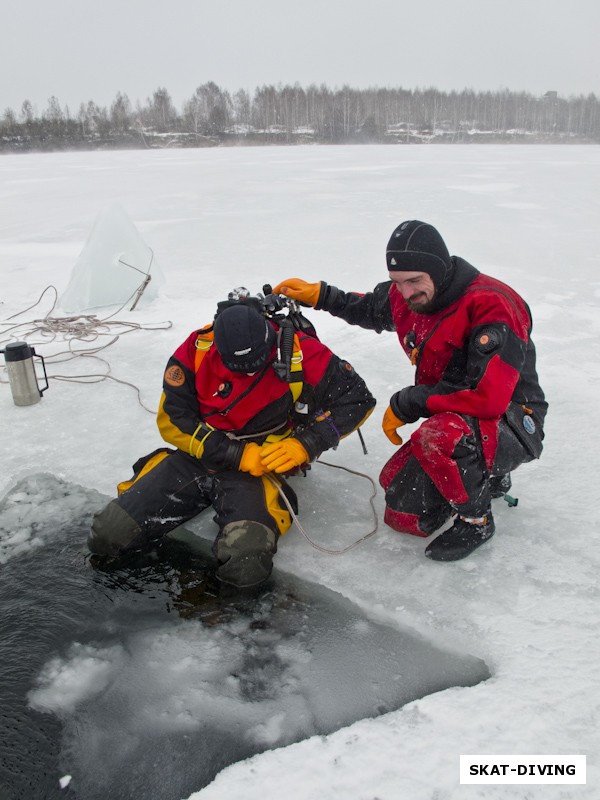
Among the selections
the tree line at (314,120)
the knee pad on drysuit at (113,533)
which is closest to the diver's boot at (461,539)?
the knee pad on drysuit at (113,533)

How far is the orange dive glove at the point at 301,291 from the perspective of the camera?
267 centimetres

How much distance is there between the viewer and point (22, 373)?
339cm

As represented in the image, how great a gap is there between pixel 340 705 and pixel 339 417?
107 centimetres

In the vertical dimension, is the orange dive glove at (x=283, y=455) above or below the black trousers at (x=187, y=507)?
above

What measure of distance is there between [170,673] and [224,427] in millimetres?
945

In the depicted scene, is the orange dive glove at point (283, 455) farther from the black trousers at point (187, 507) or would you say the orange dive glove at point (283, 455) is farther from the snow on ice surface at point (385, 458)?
the snow on ice surface at point (385, 458)

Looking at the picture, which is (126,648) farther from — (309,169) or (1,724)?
(309,169)

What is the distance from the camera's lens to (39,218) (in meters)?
9.12

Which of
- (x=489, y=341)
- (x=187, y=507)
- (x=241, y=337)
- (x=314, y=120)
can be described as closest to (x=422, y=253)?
(x=489, y=341)

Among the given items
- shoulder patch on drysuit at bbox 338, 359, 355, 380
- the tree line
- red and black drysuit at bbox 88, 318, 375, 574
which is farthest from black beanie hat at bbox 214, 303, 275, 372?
the tree line

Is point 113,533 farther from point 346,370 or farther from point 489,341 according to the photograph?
point 489,341

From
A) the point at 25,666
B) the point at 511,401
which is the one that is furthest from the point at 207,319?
the point at 25,666

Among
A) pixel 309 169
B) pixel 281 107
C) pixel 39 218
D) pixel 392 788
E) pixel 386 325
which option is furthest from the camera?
pixel 281 107

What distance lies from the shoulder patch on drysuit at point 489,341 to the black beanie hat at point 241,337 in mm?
736
